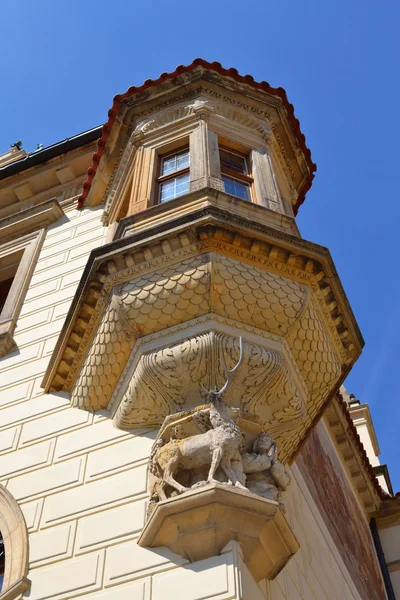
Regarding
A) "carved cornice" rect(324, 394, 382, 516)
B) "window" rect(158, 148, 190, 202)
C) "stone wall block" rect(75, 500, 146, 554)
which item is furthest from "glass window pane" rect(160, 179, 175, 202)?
"carved cornice" rect(324, 394, 382, 516)

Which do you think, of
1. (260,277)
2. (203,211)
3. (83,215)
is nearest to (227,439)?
(260,277)

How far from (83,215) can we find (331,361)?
17.7ft

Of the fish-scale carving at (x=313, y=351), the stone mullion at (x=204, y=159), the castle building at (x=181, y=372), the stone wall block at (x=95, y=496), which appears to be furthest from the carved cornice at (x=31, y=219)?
the stone wall block at (x=95, y=496)

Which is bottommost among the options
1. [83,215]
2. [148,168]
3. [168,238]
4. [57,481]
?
[57,481]

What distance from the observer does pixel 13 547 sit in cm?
638

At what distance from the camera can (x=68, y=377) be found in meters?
7.84

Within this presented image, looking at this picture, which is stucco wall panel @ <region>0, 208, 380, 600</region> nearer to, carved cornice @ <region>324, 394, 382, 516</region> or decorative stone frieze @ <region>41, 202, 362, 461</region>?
decorative stone frieze @ <region>41, 202, 362, 461</region>

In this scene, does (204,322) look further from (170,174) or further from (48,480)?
(170,174)

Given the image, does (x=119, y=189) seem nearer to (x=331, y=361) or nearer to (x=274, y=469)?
(x=331, y=361)

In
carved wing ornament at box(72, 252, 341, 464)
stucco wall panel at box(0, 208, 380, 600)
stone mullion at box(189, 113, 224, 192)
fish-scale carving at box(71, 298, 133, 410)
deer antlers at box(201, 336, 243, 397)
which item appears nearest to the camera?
stucco wall panel at box(0, 208, 380, 600)

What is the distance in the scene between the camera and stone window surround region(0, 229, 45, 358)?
914 cm

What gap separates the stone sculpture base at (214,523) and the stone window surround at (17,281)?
4286 mm

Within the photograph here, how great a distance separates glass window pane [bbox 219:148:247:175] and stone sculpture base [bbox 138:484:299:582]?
17.0 ft

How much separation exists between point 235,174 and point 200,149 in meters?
0.56
